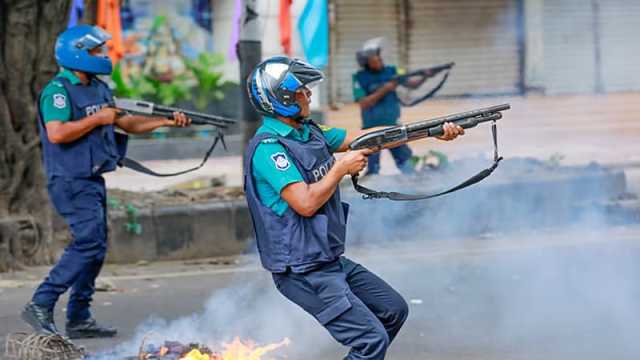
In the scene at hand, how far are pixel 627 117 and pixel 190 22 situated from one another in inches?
271

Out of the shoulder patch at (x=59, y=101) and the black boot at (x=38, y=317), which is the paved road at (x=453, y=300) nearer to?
the black boot at (x=38, y=317)

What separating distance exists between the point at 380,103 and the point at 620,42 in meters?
2.29

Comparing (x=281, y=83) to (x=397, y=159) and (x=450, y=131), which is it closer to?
(x=450, y=131)

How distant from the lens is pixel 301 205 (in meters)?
4.49

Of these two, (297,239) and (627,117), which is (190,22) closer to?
(627,117)

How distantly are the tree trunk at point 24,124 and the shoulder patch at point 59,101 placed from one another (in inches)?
85.2

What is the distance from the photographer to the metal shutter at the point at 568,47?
10.9 m

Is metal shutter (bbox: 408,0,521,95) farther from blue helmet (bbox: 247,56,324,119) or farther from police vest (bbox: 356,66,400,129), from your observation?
blue helmet (bbox: 247,56,324,119)

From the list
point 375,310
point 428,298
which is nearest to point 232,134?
point 428,298

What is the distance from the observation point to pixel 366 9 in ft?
57.8

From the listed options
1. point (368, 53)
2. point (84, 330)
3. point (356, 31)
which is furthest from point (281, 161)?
point (356, 31)

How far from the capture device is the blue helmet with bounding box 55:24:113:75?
6.46m

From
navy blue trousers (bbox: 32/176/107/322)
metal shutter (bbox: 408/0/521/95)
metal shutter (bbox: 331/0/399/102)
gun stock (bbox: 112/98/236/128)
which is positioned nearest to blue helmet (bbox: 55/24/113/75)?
gun stock (bbox: 112/98/236/128)

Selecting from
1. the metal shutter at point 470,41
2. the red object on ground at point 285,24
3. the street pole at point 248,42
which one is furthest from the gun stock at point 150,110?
the metal shutter at point 470,41
